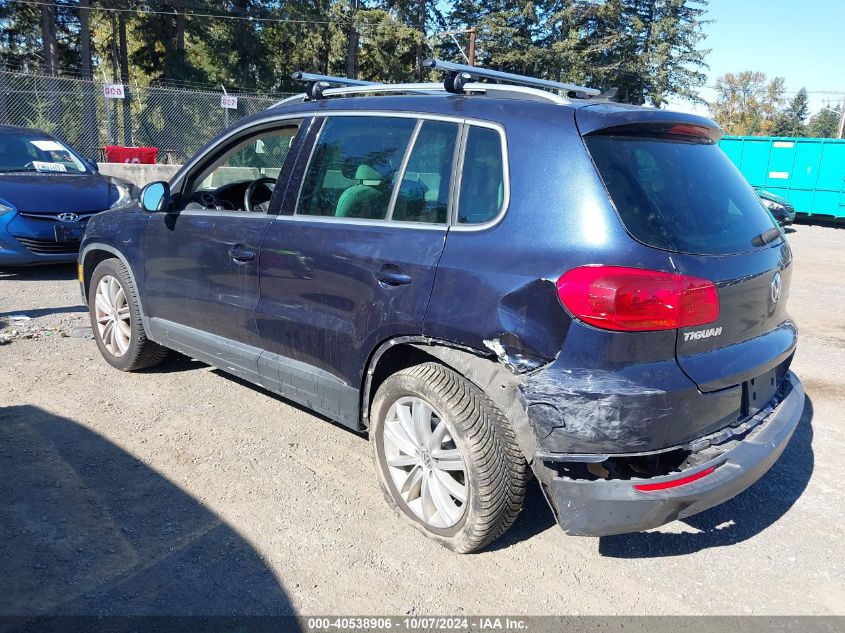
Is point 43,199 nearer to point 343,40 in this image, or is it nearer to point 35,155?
point 35,155

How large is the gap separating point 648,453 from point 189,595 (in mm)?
1860

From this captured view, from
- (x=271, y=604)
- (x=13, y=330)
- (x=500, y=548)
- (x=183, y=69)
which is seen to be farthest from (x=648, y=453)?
(x=183, y=69)

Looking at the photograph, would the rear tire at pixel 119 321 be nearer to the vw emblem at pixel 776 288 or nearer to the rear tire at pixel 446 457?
the rear tire at pixel 446 457

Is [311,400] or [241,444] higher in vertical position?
[311,400]

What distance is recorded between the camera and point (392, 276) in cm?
309

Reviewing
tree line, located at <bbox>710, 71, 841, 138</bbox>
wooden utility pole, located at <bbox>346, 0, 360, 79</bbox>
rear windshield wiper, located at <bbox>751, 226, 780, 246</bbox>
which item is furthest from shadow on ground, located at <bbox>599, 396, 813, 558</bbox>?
tree line, located at <bbox>710, 71, 841, 138</bbox>

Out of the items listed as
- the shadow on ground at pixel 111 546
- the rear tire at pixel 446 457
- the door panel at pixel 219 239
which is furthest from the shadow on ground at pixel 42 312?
→ the rear tire at pixel 446 457

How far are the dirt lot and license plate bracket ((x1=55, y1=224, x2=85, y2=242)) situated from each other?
377 cm

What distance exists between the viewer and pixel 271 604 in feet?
8.95

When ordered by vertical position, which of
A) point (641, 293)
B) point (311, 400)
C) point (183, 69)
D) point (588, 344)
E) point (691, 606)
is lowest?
point (691, 606)

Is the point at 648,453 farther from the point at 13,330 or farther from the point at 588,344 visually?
the point at 13,330

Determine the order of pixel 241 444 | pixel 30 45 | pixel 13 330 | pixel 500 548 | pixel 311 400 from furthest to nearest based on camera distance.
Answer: pixel 30 45 < pixel 13 330 < pixel 241 444 < pixel 311 400 < pixel 500 548

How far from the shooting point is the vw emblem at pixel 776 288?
306cm

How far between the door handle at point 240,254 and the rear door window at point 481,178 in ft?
4.57
